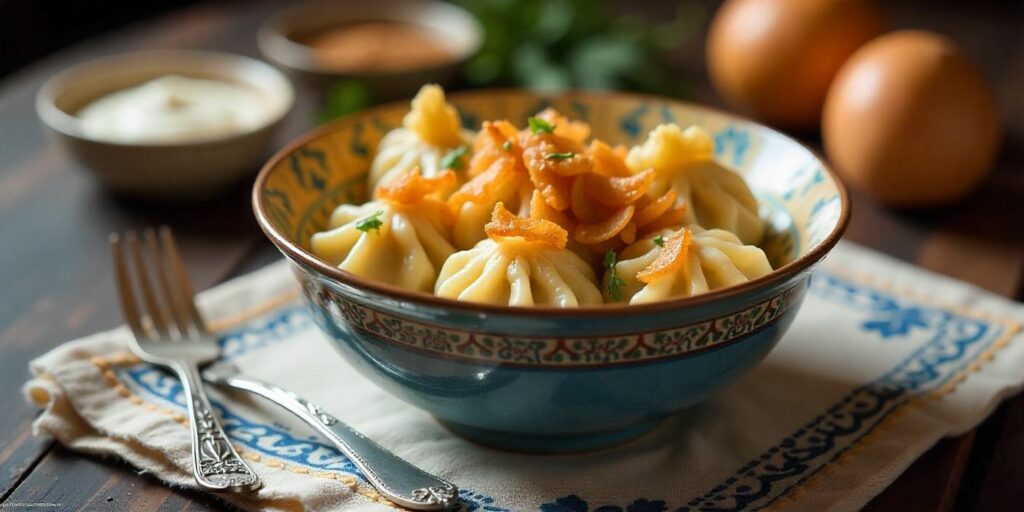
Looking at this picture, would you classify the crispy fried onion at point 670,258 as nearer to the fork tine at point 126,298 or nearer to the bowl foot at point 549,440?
the bowl foot at point 549,440

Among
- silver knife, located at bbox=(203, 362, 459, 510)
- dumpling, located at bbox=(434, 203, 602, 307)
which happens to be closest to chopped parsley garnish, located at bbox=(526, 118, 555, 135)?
dumpling, located at bbox=(434, 203, 602, 307)

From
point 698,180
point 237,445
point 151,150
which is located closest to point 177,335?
point 237,445

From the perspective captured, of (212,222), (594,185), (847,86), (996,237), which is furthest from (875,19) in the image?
(212,222)

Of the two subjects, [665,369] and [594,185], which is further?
[594,185]

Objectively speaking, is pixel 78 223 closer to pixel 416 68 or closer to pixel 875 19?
pixel 416 68

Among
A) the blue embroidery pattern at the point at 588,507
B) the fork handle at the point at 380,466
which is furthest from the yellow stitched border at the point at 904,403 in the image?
the fork handle at the point at 380,466

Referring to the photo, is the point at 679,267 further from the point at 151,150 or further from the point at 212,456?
the point at 151,150
